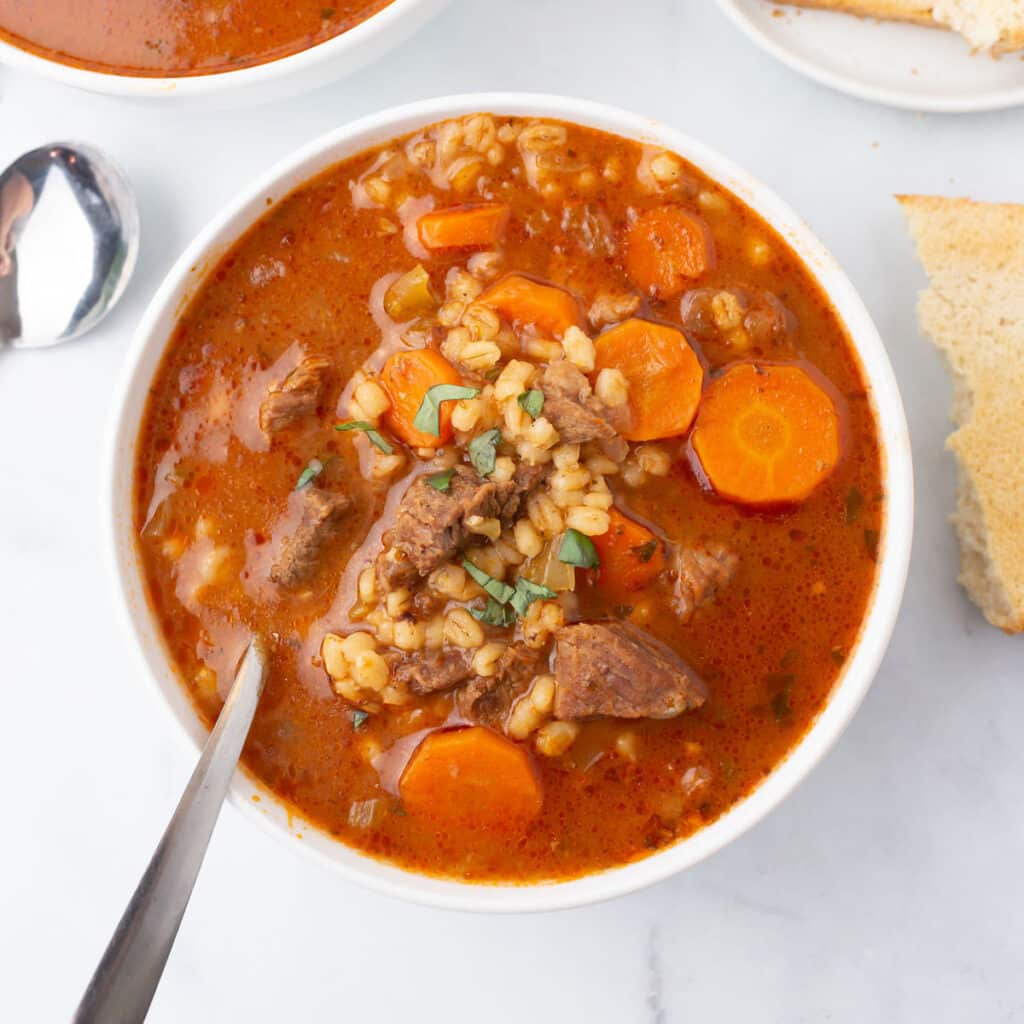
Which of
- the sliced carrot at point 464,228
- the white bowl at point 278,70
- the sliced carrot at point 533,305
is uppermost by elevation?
the white bowl at point 278,70

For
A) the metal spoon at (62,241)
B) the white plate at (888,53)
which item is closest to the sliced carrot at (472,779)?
the metal spoon at (62,241)

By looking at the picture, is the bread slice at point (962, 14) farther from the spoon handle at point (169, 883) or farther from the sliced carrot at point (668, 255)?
the spoon handle at point (169, 883)

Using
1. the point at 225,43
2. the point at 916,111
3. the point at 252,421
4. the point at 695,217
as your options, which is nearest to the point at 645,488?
the point at 695,217

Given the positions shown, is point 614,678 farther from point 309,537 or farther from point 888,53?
point 888,53

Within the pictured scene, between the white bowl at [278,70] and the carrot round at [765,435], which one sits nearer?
the carrot round at [765,435]

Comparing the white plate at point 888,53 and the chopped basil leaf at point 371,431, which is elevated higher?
the white plate at point 888,53

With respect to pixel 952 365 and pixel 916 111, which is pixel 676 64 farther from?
pixel 952 365
